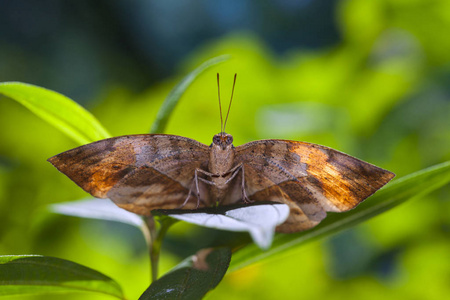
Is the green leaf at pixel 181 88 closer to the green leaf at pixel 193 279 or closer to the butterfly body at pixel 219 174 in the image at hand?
the butterfly body at pixel 219 174

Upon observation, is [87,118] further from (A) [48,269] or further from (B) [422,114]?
(B) [422,114]

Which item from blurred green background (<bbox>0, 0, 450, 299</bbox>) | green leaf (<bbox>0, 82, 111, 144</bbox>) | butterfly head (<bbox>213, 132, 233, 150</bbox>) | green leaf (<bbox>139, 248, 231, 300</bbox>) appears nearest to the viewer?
green leaf (<bbox>139, 248, 231, 300</bbox>)

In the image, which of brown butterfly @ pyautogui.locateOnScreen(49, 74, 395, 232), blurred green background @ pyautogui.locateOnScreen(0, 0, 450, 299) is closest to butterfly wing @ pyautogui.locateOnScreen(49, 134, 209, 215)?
brown butterfly @ pyautogui.locateOnScreen(49, 74, 395, 232)

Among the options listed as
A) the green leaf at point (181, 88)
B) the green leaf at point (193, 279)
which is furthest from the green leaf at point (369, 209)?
the green leaf at point (181, 88)

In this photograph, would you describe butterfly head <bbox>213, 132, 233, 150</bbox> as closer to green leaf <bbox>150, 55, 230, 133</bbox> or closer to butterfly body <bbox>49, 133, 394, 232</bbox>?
butterfly body <bbox>49, 133, 394, 232</bbox>

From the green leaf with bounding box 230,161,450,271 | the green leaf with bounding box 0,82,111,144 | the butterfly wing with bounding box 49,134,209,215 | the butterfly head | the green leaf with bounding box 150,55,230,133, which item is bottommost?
the green leaf with bounding box 230,161,450,271

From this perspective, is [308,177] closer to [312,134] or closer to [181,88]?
[181,88]

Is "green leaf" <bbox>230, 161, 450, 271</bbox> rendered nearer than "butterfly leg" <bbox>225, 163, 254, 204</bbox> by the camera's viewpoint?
Yes

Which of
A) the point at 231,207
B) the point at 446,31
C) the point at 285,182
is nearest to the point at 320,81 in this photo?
the point at 446,31

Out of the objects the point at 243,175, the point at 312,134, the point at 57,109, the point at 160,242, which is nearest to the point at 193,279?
the point at 160,242
